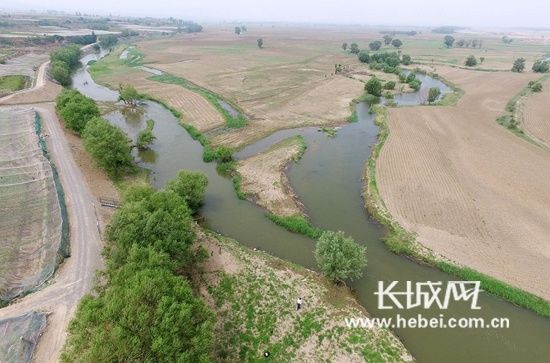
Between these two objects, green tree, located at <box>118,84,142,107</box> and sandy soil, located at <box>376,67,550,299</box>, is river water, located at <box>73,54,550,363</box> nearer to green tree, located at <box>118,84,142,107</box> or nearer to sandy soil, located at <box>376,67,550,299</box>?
sandy soil, located at <box>376,67,550,299</box>

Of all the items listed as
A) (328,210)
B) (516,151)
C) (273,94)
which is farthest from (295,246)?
(273,94)

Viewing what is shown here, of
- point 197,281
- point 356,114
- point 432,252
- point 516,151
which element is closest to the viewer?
point 197,281

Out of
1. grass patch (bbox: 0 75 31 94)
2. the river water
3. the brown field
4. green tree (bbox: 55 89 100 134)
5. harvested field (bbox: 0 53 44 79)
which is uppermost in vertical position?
green tree (bbox: 55 89 100 134)

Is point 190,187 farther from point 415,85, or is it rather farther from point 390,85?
point 415,85

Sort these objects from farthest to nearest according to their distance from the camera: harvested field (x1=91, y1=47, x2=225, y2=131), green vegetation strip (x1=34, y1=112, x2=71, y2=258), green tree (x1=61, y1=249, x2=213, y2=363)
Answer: harvested field (x1=91, y1=47, x2=225, y2=131) → green vegetation strip (x1=34, y1=112, x2=71, y2=258) → green tree (x1=61, y1=249, x2=213, y2=363)

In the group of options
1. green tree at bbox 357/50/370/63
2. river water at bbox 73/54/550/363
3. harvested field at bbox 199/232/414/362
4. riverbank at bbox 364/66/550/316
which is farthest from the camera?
green tree at bbox 357/50/370/63

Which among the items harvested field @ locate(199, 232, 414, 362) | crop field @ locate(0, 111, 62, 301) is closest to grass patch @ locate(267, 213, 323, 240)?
harvested field @ locate(199, 232, 414, 362)

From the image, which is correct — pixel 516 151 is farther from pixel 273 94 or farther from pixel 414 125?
A: pixel 273 94
